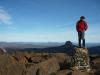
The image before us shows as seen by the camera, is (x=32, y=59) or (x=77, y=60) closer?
(x=77, y=60)

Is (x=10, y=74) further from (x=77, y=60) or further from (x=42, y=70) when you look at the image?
(x=77, y=60)

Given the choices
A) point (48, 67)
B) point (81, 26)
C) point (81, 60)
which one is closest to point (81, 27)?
point (81, 26)

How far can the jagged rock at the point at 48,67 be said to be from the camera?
2262 centimetres

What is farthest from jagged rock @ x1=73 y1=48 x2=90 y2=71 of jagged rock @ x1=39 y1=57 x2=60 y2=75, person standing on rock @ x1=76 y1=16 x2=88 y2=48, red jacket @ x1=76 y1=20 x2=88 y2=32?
jagged rock @ x1=39 y1=57 x2=60 y2=75

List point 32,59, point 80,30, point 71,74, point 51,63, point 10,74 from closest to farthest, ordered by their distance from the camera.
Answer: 1. point 10,74
2. point 71,74
3. point 80,30
4. point 51,63
5. point 32,59

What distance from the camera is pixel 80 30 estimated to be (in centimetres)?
2291

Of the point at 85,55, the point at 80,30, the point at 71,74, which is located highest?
the point at 80,30

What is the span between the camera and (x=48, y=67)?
934 inches

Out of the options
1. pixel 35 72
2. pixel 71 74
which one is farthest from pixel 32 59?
pixel 71 74

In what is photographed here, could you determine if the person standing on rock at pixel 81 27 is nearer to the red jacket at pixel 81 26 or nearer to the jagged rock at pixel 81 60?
the red jacket at pixel 81 26

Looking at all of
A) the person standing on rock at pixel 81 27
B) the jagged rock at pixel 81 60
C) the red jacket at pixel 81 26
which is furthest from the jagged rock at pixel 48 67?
the red jacket at pixel 81 26

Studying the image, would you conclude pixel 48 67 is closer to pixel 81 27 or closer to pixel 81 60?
pixel 81 60

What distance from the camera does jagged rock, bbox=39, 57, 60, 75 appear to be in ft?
74.2

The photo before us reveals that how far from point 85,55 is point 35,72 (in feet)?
16.1
